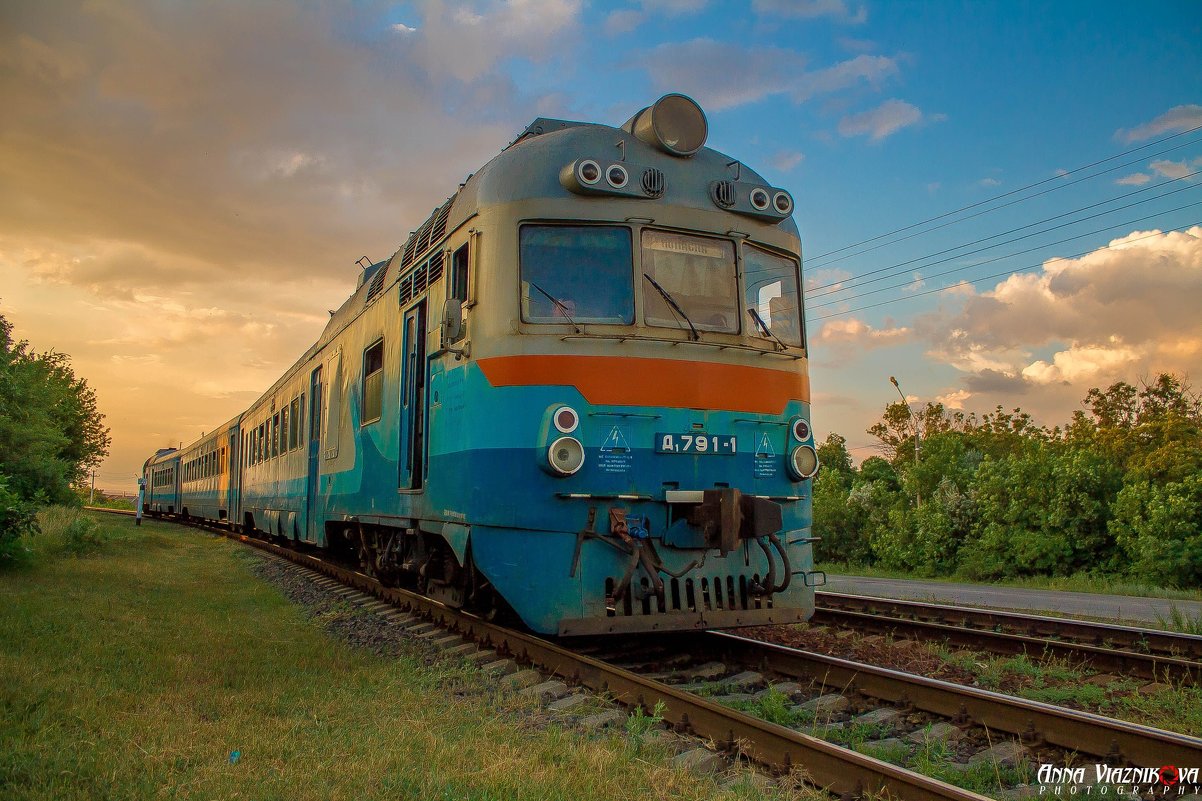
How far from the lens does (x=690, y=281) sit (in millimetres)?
6777

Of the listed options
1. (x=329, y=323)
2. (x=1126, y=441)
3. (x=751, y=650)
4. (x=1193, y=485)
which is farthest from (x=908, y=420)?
(x=751, y=650)

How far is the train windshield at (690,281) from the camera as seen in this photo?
6.58 metres

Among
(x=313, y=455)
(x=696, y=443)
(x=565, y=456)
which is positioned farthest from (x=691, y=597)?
(x=313, y=455)

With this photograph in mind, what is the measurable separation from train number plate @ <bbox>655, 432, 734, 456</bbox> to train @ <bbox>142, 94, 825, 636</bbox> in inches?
0.6

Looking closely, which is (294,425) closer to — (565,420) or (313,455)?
(313,455)

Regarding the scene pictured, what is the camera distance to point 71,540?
15258mm

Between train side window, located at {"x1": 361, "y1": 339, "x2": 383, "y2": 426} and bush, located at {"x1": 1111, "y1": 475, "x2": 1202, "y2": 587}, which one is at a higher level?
train side window, located at {"x1": 361, "y1": 339, "x2": 383, "y2": 426}

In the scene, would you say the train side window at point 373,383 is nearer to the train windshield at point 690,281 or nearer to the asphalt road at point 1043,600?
the train windshield at point 690,281

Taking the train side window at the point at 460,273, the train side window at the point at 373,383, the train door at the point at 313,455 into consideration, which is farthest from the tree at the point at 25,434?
the train side window at the point at 460,273

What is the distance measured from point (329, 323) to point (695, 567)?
8.85 meters

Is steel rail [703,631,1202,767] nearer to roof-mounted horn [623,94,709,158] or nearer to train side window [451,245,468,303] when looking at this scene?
train side window [451,245,468,303]

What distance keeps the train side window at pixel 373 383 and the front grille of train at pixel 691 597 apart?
4.03 meters

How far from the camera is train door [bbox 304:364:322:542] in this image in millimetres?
12312

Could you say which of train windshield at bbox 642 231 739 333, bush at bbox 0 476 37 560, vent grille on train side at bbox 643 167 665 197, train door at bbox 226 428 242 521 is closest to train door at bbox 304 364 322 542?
bush at bbox 0 476 37 560
